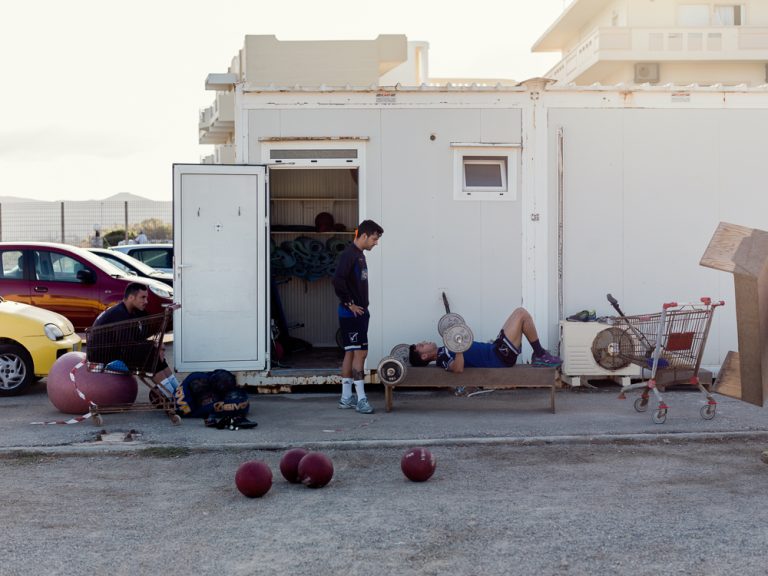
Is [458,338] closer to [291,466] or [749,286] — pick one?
[291,466]

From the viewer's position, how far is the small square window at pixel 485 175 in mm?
11312

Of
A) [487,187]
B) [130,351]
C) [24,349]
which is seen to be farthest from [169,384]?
[487,187]

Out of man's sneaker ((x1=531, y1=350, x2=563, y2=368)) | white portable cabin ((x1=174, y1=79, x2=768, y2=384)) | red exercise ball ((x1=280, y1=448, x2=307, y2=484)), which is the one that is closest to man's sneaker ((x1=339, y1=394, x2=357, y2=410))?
white portable cabin ((x1=174, y1=79, x2=768, y2=384))

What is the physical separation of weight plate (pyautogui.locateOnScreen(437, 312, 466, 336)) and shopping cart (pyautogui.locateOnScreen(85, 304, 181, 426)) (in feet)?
10.8

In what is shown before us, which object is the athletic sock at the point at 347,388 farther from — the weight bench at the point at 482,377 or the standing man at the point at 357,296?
the weight bench at the point at 482,377

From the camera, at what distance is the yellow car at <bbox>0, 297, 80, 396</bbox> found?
1091 centimetres

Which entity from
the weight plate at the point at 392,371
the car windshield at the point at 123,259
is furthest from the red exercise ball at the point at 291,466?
the car windshield at the point at 123,259

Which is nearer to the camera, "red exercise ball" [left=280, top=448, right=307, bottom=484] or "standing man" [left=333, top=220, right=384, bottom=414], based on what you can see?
"red exercise ball" [left=280, top=448, right=307, bottom=484]

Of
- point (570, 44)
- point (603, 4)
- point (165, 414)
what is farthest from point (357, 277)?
point (570, 44)

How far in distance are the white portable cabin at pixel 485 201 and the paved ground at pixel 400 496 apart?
5.56ft

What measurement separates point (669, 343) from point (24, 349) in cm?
716

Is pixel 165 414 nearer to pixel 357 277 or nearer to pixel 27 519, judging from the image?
pixel 357 277

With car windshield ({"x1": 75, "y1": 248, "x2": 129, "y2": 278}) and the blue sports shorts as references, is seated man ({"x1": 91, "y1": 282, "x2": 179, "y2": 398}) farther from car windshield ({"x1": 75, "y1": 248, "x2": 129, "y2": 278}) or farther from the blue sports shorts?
car windshield ({"x1": 75, "y1": 248, "x2": 129, "y2": 278})

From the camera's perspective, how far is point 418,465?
6.66 meters
